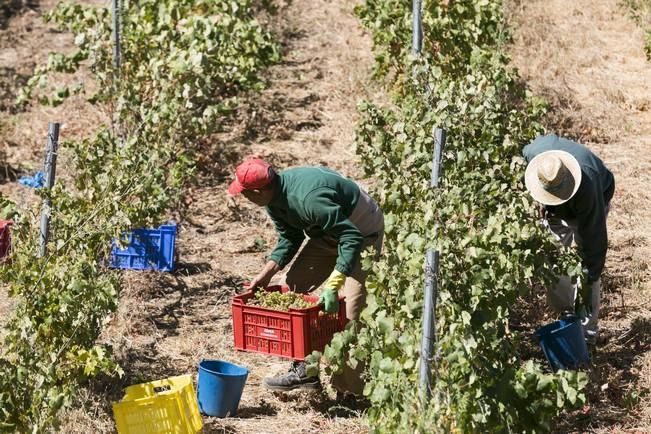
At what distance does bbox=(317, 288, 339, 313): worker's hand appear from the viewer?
4984mm

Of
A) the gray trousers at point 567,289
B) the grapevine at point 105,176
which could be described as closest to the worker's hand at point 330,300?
the grapevine at point 105,176

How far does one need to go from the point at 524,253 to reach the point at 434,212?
431 millimetres

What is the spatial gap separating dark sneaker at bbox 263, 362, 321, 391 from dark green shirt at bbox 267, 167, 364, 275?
27.3 inches

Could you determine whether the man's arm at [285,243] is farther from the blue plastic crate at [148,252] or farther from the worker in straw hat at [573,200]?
the blue plastic crate at [148,252]

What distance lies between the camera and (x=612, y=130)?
30.1 feet

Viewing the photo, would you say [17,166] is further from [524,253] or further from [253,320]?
[524,253]

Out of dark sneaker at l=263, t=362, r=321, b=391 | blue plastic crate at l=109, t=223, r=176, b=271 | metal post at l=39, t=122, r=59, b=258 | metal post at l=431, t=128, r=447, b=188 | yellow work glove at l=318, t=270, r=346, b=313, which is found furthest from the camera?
blue plastic crate at l=109, t=223, r=176, b=271

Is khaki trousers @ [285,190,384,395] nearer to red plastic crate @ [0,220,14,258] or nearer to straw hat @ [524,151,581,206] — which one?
straw hat @ [524,151,581,206]

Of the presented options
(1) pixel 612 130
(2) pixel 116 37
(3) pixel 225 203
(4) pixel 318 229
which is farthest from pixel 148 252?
(1) pixel 612 130

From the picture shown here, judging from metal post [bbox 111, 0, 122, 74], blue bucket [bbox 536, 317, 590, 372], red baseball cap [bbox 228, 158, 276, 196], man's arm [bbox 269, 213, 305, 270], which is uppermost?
metal post [bbox 111, 0, 122, 74]

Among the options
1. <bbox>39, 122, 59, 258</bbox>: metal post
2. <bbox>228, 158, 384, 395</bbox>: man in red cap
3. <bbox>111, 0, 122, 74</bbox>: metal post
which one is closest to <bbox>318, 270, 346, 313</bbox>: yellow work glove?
<bbox>228, 158, 384, 395</bbox>: man in red cap

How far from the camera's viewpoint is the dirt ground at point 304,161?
5.42m

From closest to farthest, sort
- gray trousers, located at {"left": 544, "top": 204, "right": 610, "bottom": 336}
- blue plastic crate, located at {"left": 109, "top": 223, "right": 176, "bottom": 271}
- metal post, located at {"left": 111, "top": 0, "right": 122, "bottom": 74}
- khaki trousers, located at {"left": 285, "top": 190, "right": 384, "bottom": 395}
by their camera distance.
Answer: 1. khaki trousers, located at {"left": 285, "top": 190, "right": 384, "bottom": 395}
2. gray trousers, located at {"left": 544, "top": 204, "right": 610, "bottom": 336}
3. blue plastic crate, located at {"left": 109, "top": 223, "right": 176, "bottom": 271}
4. metal post, located at {"left": 111, "top": 0, "right": 122, "bottom": 74}

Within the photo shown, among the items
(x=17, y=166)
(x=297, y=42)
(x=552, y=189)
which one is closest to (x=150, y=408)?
(x=552, y=189)
